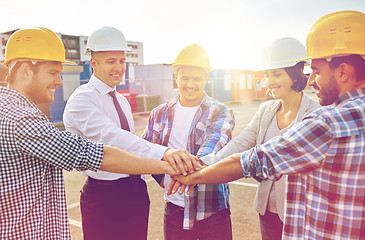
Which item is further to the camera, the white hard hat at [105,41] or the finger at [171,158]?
the white hard hat at [105,41]

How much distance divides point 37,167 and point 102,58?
4.98 feet

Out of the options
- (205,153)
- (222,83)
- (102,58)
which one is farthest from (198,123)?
(222,83)

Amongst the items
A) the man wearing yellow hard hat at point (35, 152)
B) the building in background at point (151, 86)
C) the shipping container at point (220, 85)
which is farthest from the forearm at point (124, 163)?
the shipping container at point (220, 85)

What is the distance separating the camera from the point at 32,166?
1787mm

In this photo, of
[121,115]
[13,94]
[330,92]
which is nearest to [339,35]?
[330,92]

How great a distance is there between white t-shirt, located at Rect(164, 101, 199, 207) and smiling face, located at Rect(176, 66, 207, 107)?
79 millimetres

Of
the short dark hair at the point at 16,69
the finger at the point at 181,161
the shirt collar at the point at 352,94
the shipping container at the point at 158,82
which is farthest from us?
the shipping container at the point at 158,82

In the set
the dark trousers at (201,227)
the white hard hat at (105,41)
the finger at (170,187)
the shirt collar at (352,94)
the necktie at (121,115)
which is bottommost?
the dark trousers at (201,227)

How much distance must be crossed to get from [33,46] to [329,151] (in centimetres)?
180

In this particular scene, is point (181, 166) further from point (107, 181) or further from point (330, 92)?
point (330, 92)

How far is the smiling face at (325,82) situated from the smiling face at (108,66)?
1846mm

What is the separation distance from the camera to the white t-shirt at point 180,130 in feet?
9.72

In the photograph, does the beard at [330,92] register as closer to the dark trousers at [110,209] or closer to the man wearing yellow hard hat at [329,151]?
the man wearing yellow hard hat at [329,151]

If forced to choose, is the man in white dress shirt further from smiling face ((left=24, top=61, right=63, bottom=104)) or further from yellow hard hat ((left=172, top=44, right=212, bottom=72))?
yellow hard hat ((left=172, top=44, right=212, bottom=72))
